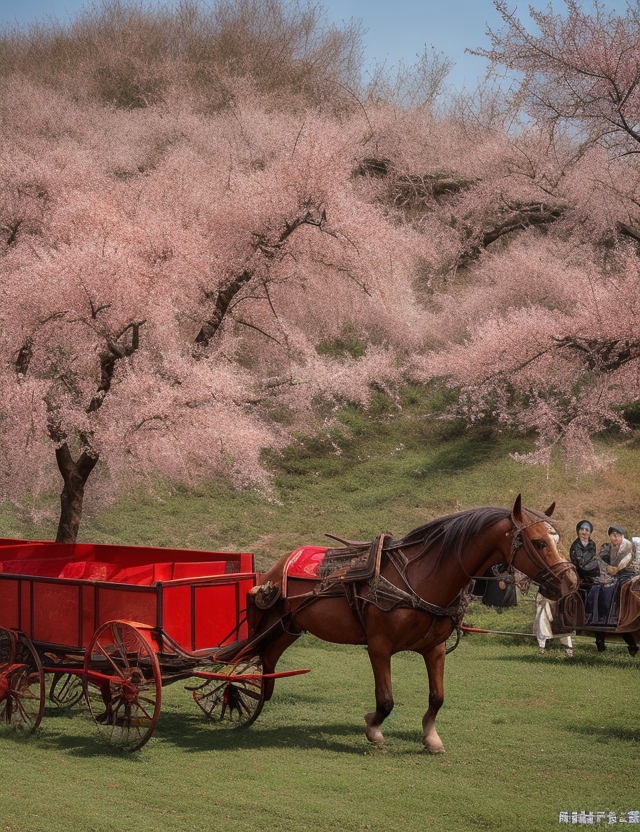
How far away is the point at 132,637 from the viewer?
6805 mm

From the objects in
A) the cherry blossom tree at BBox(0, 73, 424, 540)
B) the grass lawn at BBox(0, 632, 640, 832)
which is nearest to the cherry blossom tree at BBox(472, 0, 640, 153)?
the cherry blossom tree at BBox(0, 73, 424, 540)

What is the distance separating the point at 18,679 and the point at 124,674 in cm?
117

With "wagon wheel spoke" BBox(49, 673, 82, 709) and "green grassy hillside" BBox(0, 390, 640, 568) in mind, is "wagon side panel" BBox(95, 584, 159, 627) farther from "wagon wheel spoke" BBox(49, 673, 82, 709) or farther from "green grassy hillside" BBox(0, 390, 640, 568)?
"green grassy hillside" BBox(0, 390, 640, 568)

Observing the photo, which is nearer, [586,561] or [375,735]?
[375,735]

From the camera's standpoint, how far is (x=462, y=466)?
20.6m

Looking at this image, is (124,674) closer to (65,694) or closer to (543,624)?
(65,694)

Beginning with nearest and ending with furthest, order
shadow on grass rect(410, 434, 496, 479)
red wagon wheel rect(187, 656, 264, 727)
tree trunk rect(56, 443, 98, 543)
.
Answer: red wagon wheel rect(187, 656, 264, 727)
tree trunk rect(56, 443, 98, 543)
shadow on grass rect(410, 434, 496, 479)

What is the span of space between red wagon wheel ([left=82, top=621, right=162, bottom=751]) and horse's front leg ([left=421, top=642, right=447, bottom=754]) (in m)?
2.00

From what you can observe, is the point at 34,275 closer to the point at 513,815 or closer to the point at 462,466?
the point at 513,815

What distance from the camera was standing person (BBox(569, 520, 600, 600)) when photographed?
33.2 feet

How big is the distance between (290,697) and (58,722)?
2236 millimetres

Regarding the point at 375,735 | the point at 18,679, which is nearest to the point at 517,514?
the point at 375,735

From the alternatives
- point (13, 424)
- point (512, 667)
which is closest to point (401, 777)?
point (512, 667)

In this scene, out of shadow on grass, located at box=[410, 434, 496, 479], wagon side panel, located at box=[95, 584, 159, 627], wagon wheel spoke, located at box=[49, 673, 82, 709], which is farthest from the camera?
shadow on grass, located at box=[410, 434, 496, 479]
